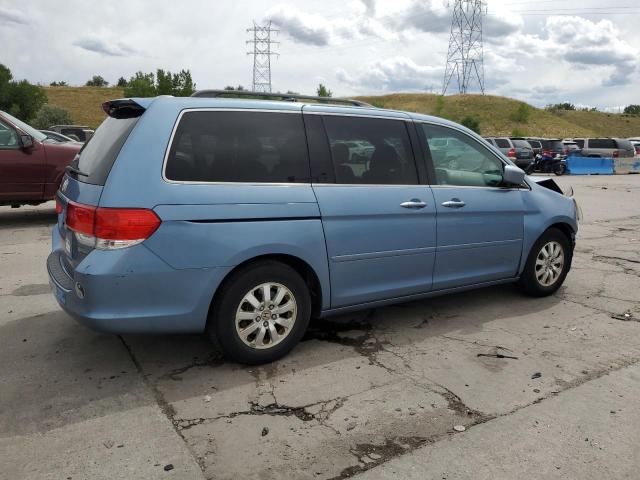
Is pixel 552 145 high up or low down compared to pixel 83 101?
down

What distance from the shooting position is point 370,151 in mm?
4238

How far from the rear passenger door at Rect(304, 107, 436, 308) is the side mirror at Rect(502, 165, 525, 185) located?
0.94 metres

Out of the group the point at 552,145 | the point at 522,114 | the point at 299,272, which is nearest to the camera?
the point at 299,272

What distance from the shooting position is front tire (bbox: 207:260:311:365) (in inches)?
139

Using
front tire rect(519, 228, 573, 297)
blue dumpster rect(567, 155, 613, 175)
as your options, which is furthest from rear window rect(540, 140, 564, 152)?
front tire rect(519, 228, 573, 297)

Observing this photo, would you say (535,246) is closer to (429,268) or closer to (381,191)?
(429,268)

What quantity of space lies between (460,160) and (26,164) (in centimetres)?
735

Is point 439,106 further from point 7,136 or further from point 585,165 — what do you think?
point 7,136

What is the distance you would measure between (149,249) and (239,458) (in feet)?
4.29

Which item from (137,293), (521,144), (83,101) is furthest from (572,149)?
(83,101)

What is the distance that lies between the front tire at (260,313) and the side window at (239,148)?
624 millimetres

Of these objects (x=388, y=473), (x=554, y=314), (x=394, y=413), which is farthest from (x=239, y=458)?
(x=554, y=314)

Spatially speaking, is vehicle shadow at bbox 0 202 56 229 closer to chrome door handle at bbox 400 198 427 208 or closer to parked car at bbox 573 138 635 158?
chrome door handle at bbox 400 198 427 208

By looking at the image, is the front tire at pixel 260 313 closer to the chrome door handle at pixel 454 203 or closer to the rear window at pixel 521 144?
the chrome door handle at pixel 454 203
